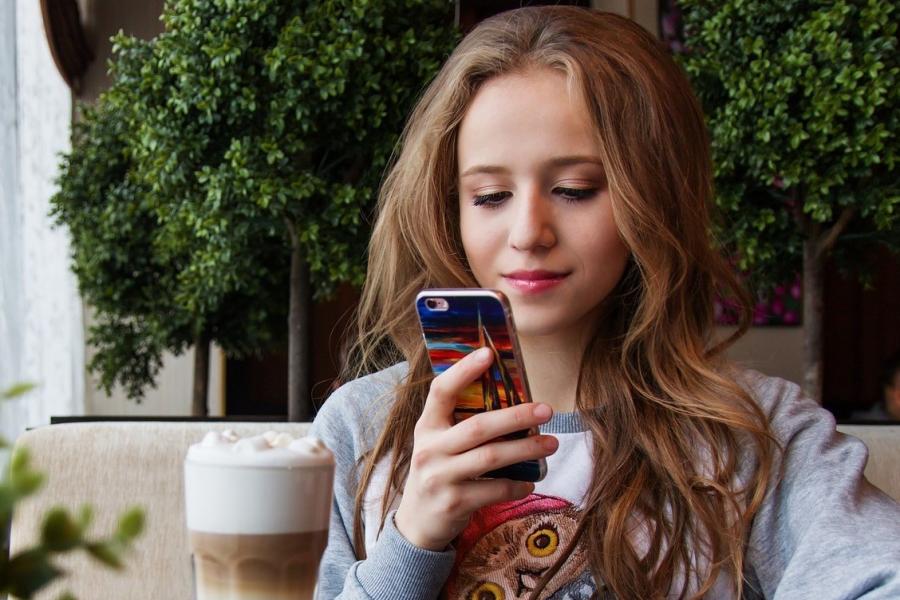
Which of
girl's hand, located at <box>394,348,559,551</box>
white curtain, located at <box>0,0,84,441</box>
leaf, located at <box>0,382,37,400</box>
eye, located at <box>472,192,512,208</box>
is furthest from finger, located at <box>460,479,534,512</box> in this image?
white curtain, located at <box>0,0,84,441</box>

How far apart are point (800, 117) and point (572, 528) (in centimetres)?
129

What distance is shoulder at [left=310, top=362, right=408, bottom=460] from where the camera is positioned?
135 centimetres

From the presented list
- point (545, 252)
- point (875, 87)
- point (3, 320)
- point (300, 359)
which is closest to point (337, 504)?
point (545, 252)

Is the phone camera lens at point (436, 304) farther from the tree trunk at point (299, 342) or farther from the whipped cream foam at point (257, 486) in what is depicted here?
the tree trunk at point (299, 342)

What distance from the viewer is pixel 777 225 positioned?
2.29m

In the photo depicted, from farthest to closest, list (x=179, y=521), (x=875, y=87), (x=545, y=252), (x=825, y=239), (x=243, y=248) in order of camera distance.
Result: 1. (x=243, y=248)
2. (x=825, y=239)
3. (x=875, y=87)
4. (x=179, y=521)
5. (x=545, y=252)

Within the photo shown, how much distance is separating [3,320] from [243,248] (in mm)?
666

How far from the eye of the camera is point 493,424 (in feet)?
2.83

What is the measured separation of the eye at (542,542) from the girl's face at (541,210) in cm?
24

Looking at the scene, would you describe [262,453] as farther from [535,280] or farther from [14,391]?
[535,280]

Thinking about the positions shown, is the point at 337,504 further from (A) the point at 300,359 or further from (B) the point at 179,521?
(A) the point at 300,359

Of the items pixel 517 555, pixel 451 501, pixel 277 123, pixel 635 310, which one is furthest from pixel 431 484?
pixel 277 123

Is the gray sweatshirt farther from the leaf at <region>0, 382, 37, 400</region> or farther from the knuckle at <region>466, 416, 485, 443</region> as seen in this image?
the leaf at <region>0, 382, 37, 400</region>

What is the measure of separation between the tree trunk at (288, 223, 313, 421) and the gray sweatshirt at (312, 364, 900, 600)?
42.9 inches
